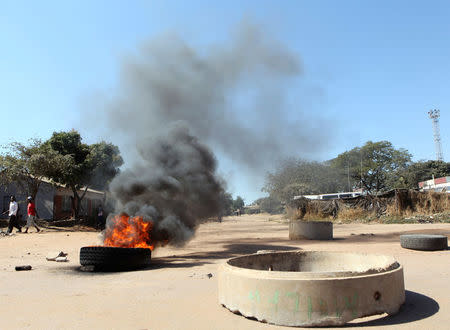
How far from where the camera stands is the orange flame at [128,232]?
10.2 metres

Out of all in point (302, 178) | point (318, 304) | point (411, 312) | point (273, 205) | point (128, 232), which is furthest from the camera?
point (273, 205)

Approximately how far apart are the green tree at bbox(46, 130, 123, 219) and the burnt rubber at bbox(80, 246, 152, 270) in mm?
17114

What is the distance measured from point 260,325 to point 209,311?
958 mm

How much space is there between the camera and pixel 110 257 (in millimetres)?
8617

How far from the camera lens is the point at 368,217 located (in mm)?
29156

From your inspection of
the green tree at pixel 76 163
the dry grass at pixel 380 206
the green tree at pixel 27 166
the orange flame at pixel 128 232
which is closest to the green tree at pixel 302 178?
the dry grass at pixel 380 206

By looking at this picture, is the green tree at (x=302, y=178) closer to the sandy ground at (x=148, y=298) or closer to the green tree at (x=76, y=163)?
the green tree at (x=76, y=163)

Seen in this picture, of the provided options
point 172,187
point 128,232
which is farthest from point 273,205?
point 128,232

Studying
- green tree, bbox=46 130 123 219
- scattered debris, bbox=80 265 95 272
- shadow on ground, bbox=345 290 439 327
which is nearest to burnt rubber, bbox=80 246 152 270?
scattered debris, bbox=80 265 95 272

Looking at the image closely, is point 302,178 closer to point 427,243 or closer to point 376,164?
point 376,164

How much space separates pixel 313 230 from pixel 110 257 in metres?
10.0

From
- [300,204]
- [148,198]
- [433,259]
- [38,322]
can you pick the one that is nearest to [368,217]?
[300,204]

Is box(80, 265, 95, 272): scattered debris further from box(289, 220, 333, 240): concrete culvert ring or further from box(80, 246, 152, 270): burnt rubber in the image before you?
box(289, 220, 333, 240): concrete culvert ring

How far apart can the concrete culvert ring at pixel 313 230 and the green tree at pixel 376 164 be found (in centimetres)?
4558
